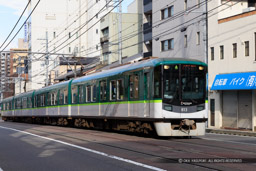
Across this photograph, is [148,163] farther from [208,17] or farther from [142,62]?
[208,17]

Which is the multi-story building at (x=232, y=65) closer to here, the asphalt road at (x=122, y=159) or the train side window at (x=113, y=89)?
the train side window at (x=113, y=89)

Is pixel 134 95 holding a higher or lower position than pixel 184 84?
lower

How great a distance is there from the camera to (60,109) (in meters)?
32.6

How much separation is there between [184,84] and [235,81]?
12.4 metres

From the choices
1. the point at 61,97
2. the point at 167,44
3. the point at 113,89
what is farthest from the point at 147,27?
the point at 113,89

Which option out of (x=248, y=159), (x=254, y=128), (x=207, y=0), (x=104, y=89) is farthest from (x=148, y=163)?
(x=207, y=0)

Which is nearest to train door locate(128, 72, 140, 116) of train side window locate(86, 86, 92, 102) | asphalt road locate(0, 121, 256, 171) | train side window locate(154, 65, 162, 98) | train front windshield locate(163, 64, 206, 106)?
train side window locate(154, 65, 162, 98)

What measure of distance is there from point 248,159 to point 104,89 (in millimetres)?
12951

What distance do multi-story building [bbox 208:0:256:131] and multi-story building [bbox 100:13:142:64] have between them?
27.3 meters

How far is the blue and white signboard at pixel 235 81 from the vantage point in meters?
28.1

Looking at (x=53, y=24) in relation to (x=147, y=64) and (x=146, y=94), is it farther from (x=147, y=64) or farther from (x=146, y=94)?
(x=146, y=94)

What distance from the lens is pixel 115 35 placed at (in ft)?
196

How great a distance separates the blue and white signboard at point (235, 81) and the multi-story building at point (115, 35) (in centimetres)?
2889

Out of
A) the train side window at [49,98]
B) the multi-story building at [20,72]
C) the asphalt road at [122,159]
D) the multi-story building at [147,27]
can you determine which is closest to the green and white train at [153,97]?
the asphalt road at [122,159]
